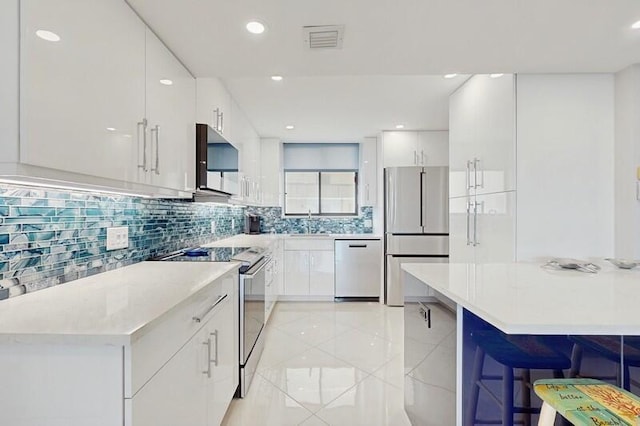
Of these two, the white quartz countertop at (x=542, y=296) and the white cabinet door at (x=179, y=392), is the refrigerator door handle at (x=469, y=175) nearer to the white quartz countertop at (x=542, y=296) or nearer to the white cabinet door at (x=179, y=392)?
the white quartz countertop at (x=542, y=296)

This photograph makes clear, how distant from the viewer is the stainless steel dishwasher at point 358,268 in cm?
437

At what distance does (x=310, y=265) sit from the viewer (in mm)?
4391

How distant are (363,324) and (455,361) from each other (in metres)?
2.27

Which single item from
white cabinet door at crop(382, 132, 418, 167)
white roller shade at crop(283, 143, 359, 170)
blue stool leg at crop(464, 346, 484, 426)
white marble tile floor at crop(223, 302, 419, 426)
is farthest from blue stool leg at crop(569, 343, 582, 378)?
white roller shade at crop(283, 143, 359, 170)

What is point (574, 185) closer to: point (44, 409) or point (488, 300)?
point (488, 300)

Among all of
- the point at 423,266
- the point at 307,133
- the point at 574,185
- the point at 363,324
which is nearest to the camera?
the point at 423,266

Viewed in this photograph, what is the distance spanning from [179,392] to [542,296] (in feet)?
4.46

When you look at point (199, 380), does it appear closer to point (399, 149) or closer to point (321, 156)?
point (399, 149)

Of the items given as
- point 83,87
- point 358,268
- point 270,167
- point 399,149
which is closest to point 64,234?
point 83,87

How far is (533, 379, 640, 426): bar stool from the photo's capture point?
2.81 feet

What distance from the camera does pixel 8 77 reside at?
867 mm

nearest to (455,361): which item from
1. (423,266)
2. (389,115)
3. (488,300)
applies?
(488,300)

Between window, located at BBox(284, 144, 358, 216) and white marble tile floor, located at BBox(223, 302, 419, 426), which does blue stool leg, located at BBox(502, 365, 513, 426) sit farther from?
window, located at BBox(284, 144, 358, 216)

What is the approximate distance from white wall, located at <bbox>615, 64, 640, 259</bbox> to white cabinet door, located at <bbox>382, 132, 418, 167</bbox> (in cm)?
225
